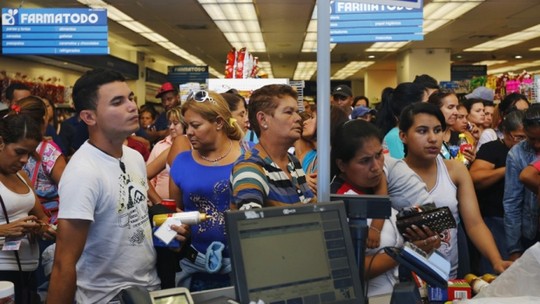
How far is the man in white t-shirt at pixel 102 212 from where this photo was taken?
209cm

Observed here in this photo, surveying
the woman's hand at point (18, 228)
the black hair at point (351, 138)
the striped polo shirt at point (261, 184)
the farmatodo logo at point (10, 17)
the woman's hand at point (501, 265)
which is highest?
the farmatodo logo at point (10, 17)

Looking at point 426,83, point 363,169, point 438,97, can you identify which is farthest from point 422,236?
point 426,83

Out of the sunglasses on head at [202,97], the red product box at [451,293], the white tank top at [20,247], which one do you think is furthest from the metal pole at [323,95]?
the white tank top at [20,247]

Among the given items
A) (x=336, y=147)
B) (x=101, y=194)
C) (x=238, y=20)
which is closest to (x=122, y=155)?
(x=101, y=194)

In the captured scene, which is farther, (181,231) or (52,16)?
(52,16)

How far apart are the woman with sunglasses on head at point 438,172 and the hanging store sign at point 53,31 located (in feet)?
21.5

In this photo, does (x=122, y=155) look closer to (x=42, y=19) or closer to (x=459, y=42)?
(x=42, y=19)

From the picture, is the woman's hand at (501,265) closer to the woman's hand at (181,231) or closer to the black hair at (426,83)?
the woman's hand at (181,231)

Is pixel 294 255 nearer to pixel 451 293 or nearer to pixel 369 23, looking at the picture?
pixel 451 293

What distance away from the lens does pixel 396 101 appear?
4191 millimetres

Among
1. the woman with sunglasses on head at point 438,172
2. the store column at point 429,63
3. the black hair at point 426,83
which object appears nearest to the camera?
the woman with sunglasses on head at point 438,172

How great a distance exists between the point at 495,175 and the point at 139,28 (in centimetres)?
1076

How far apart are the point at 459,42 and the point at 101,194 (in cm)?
1500

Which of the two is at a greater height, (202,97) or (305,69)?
(305,69)
